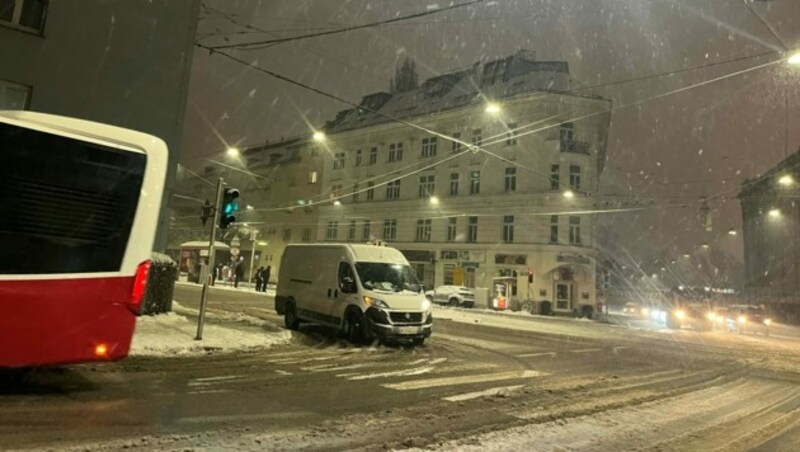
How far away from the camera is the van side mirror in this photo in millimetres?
13256

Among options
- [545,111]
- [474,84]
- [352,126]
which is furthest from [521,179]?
[352,126]

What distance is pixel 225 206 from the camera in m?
12.1

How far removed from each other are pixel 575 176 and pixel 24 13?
35152 mm

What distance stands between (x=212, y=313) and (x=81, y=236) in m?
12.8

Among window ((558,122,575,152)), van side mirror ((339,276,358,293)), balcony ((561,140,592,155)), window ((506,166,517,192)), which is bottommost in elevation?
van side mirror ((339,276,358,293))

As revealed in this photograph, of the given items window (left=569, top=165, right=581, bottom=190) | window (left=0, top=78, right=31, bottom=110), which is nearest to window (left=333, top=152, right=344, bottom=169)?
window (left=569, top=165, right=581, bottom=190)

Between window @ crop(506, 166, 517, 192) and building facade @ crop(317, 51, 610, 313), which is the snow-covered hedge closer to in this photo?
building facade @ crop(317, 51, 610, 313)

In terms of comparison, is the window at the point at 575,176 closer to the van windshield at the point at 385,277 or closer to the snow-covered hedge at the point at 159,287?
the van windshield at the point at 385,277

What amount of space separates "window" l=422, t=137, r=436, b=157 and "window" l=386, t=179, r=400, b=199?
4090mm

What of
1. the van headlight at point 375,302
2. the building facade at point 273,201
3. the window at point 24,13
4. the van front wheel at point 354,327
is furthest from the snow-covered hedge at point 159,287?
the building facade at point 273,201

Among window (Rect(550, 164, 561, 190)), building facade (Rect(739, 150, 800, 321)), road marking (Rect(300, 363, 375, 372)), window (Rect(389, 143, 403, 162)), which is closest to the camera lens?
road marking (Rect(300, 363, 375, 372))

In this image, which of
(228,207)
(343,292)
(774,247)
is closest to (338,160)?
(343,292)

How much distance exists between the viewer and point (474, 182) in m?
45.1

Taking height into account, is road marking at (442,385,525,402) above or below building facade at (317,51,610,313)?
below
